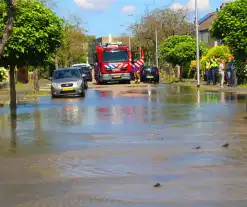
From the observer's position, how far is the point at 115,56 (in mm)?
46844

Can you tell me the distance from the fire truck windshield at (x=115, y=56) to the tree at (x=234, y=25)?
24307mm

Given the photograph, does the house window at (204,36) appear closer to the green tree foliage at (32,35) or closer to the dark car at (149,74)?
the dark car at (149,74)

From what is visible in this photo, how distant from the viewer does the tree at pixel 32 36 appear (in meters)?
20.9

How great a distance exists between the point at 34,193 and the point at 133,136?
573cm

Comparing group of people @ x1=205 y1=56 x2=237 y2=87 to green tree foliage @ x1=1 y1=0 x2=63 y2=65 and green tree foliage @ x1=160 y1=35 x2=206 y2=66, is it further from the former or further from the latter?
green tree foliage @ x1=1 y1=0 x2=63 y2=65

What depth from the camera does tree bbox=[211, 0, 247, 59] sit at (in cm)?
2173

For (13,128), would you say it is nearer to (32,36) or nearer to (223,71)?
(32,36)

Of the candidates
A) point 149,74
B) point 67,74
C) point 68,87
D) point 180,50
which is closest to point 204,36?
point 149,74

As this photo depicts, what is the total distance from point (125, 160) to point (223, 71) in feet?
85.8

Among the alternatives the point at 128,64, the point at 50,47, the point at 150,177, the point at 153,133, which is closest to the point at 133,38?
the point at 128,64

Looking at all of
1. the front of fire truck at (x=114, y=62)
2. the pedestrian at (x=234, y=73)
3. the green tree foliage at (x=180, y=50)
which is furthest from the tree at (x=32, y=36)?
the green tree foliage at (x=180, y=50)

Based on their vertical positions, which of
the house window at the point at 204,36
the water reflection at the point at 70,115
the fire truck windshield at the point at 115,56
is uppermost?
the house window at the point at 204,36

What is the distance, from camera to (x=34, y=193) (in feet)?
25.4

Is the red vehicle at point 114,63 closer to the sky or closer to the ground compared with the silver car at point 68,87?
closer to the sky
